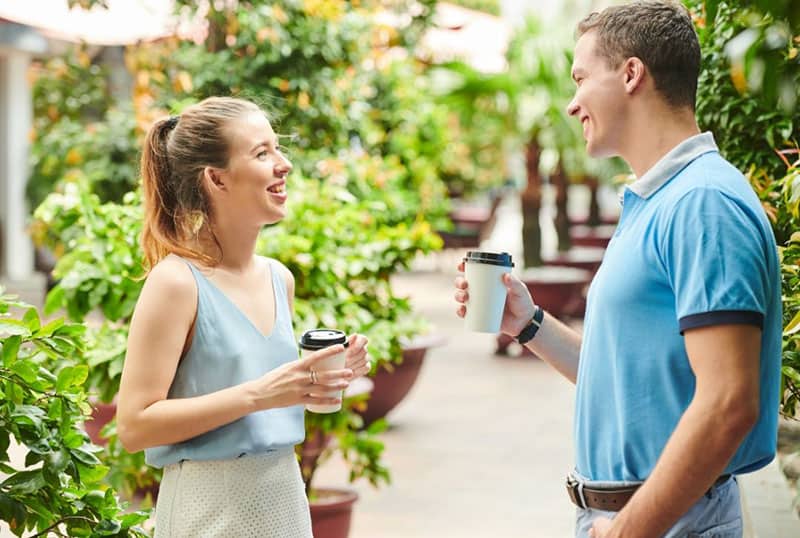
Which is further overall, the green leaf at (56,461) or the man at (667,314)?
the green leaf at (56,461)

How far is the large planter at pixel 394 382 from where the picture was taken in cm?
725

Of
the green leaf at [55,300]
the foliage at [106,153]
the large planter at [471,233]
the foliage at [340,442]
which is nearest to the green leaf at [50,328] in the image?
the green leaf at [55,300]

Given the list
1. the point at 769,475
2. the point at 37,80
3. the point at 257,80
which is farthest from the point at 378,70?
the point at 769,475

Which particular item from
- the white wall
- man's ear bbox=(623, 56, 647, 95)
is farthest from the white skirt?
the white wall

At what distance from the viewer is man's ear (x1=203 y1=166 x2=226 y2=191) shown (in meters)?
2.50

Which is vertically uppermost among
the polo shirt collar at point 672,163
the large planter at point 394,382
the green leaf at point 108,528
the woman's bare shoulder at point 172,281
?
the polo shirt collar at point 672,163

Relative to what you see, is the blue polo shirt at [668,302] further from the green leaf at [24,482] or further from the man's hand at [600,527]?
the green leaf at [24,482]

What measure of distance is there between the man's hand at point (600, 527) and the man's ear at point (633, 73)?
2.52 feet

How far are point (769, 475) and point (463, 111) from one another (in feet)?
26.9

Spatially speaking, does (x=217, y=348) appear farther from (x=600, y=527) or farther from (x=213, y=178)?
(x=600, y=527)

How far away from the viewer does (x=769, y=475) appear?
177 inches

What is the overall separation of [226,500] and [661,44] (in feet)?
4.19

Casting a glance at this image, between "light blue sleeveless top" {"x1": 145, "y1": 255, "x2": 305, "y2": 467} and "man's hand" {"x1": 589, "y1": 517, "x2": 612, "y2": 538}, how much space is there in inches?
29.3

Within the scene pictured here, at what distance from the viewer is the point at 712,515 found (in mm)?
1999
